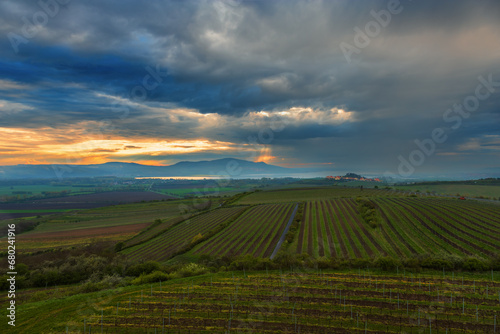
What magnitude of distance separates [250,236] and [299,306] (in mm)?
40631

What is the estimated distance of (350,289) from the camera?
1065 inches

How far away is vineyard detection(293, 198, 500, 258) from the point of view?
46.0 meters

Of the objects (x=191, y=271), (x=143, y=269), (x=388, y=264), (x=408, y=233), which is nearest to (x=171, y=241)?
Answer: (x=143, y=269)

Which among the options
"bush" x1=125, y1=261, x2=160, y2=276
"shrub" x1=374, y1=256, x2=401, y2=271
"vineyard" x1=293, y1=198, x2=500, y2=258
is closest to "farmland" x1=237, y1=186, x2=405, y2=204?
"vineyard" x1=293, y1=198, x2=500, y2=258

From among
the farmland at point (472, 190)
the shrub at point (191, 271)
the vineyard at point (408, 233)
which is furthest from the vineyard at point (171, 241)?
the farmland at point (472, 190)

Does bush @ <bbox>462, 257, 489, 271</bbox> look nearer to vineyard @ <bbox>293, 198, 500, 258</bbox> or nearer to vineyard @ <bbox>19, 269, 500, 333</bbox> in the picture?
vineyard @ <bbox>19, 269, 500, 333</bbox>

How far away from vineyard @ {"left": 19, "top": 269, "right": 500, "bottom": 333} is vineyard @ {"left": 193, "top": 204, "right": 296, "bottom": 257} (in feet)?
73.3

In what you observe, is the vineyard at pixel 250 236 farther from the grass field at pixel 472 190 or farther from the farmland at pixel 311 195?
the grass field at pixel 472 190

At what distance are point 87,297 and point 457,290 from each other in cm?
4253

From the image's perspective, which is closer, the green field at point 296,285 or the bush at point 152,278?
the green field at point 296,285

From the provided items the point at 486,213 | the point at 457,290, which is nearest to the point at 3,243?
the point at 457,290

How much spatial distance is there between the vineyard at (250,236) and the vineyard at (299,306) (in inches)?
880

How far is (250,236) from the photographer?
A: 63344 mm

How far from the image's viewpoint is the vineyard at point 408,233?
151ft
